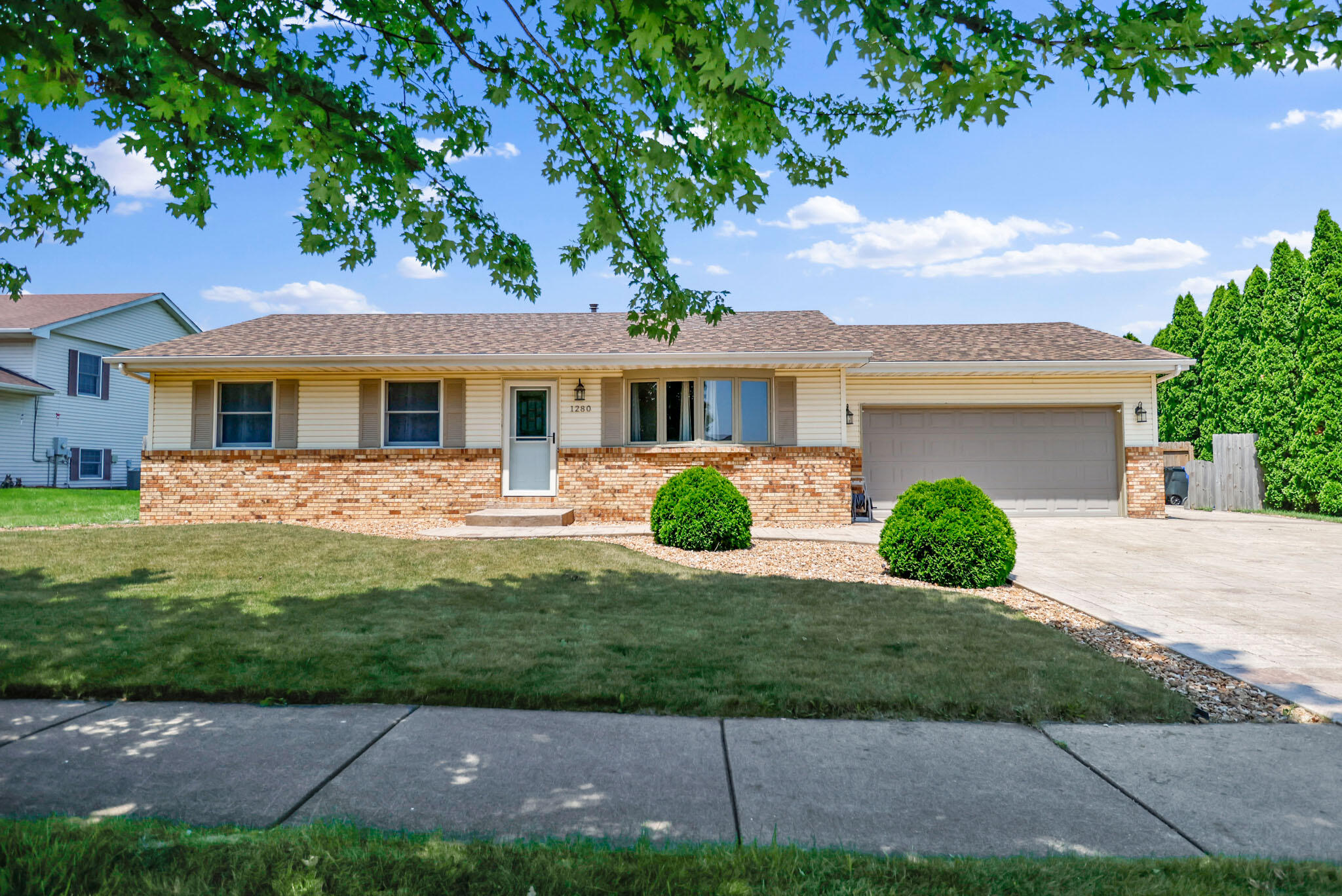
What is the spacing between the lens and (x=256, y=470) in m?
13.5

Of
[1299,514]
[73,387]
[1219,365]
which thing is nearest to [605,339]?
[1299,514]

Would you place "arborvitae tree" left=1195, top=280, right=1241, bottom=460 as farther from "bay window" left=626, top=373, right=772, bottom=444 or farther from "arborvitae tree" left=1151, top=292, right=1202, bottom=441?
"bay window" left=626, top=373, right=772, bottom=444

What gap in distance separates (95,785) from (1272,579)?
10.2 m

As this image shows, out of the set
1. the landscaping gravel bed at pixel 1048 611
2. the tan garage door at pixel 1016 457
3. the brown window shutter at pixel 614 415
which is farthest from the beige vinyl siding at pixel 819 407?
the landscaping gravel bed at pixel 1048 611

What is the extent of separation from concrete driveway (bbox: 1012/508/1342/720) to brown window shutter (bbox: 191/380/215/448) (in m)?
13.9

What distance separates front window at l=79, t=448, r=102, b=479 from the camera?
2194cm

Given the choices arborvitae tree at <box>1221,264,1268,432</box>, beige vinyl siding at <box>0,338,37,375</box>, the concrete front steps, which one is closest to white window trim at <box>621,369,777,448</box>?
the concrete front steps

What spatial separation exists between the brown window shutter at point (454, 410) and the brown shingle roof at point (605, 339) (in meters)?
0.70

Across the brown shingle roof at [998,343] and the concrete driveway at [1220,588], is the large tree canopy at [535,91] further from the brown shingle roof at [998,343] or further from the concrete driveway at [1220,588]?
the brown shingle roof at [998,343]

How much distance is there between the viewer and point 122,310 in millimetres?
23047

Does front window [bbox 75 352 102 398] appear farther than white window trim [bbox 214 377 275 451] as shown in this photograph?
Yes

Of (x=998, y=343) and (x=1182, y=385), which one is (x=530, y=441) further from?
(x=1182, y=385)

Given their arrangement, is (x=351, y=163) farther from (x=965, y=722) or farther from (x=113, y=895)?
(x=965, y=722)

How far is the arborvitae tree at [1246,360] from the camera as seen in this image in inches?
709
